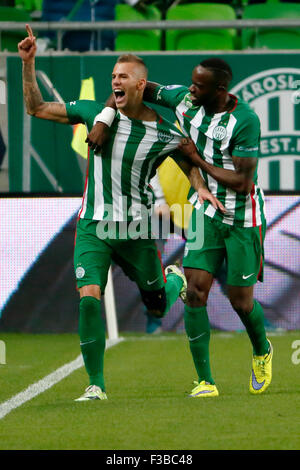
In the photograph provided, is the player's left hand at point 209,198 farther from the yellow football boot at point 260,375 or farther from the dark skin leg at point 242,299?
the yellow football boot at point 260,375

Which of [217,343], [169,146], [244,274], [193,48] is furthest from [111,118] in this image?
[193,48]

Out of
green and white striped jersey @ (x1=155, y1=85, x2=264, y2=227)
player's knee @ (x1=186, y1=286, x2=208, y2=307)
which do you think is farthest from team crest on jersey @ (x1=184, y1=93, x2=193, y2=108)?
player's knee @ (x1=186, y1=286, x2=208, y2=307)

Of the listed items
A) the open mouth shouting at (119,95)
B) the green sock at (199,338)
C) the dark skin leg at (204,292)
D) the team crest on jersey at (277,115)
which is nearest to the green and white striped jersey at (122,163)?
the open mouth shouting at (119,95)

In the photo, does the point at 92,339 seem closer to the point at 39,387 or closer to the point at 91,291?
the point at 91,291

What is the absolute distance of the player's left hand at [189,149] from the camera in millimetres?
6831

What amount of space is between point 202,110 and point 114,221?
90 cm

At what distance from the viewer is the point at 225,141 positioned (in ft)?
22.2

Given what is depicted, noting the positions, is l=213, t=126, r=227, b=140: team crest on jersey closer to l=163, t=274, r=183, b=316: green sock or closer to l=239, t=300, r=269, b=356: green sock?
l=239, t=300, r=269, b=356: green sock

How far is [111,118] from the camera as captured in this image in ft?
22.2

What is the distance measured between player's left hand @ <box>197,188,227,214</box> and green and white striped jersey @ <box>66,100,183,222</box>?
0.39 metres

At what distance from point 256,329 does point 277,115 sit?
5.09 meters

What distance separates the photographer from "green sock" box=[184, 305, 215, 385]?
6824 mm

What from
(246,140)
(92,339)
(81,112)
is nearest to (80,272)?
(92,339)
